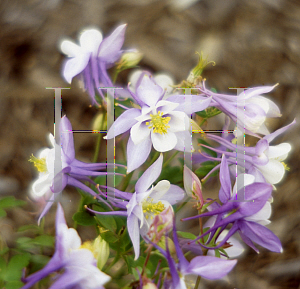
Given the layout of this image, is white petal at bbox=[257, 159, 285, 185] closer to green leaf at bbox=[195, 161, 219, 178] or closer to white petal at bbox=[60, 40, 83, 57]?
green leaf at bbox=[195, 161, 219, 178]

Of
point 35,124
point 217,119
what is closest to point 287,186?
point 217,119

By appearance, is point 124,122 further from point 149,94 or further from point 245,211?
point 245,211

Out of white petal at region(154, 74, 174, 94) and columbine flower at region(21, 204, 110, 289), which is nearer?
columbine flower at region(21, 204, 110, 289)

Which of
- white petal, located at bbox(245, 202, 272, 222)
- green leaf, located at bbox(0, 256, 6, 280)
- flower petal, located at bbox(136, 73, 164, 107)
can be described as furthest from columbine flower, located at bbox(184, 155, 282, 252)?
green leaf, located at bbox(0, 256, 6, 280)

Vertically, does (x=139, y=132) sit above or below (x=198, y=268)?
above

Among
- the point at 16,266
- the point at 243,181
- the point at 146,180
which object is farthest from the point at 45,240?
A: the point at 243,181

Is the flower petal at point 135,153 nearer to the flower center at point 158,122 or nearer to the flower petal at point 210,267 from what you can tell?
the flower center at point 158,122

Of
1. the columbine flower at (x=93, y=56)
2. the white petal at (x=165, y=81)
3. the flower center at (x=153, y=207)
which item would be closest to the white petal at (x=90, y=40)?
the columbine flower at (x=93, y=56)
